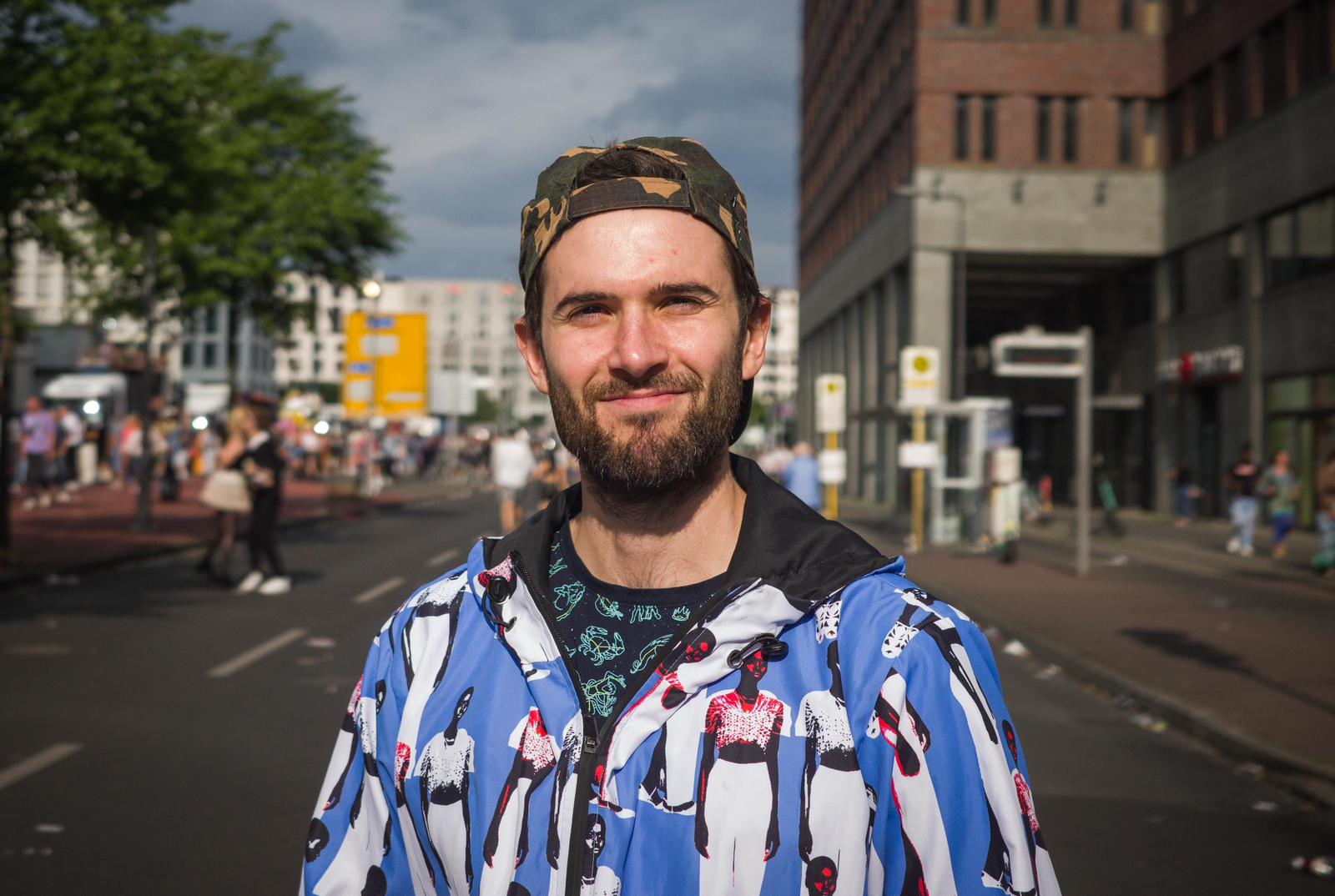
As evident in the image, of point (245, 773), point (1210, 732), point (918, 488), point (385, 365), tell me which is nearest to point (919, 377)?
point (918, 488)

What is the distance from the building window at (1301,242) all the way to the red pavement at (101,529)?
20893 millimetres

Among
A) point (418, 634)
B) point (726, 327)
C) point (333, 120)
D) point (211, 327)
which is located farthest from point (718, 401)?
point (211, 327)

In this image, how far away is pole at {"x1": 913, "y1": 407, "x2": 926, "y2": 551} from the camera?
23406 mm

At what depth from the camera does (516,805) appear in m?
1.77

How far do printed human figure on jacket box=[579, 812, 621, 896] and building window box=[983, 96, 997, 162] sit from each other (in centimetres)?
3852

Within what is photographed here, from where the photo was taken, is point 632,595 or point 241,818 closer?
point 632,595

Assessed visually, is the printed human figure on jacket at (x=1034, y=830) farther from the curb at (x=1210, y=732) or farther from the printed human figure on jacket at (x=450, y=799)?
the curb at (x=1210, y=732)

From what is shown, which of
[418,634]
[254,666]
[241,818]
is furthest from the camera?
[254,666]

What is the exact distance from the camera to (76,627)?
11.4 m

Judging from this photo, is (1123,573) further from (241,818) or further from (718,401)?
(718,401)

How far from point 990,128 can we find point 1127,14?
15.5 feet

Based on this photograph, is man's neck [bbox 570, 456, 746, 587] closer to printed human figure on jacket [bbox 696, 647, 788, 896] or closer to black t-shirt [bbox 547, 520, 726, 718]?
black t-shirt [bbox 547, 520, 726, 718]

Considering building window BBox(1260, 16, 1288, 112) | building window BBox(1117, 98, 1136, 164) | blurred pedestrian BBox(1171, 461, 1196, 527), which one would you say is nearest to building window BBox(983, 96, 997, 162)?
building window BBox(1117, 98, 1136, 164)

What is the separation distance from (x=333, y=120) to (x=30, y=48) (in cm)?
1540
